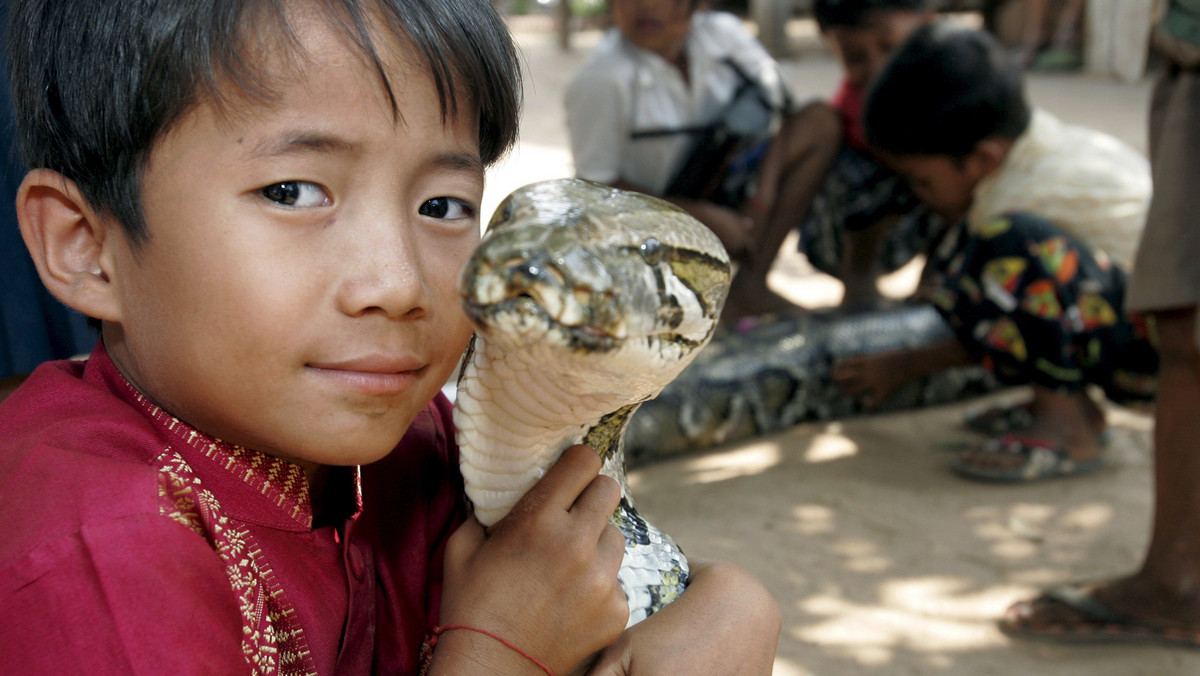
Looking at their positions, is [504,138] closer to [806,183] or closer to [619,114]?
[619,114]

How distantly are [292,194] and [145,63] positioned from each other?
0.24 m

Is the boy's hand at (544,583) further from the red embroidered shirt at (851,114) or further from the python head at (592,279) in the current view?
the red embroidered shirt at (851,114)

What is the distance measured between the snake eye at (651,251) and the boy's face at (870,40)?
13.2 feet

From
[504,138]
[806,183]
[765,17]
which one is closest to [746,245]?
[806,183]

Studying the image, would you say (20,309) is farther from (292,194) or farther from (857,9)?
(857,9)

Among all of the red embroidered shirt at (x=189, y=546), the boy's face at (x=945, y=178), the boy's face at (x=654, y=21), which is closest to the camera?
the red embroidered shirt at (x=189, y=546)

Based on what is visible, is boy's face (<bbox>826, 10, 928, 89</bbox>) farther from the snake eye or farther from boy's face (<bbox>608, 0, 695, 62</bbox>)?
the snake eye

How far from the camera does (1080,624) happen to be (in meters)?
2.45

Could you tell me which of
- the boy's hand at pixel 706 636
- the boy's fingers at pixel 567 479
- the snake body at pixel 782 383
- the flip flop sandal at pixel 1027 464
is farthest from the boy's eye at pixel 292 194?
the flip flop sandal at pixel 1027 464

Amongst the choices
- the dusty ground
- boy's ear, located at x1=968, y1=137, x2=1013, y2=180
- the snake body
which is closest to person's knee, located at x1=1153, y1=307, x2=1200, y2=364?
the dusty ground

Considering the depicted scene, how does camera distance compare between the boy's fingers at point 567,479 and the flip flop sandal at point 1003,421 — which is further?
the flip flop sandal at point 1003,421

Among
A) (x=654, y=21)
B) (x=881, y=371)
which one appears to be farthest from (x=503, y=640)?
(x=654, y=21)

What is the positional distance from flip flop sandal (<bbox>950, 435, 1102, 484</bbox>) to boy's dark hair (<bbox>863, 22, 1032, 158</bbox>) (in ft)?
4.12

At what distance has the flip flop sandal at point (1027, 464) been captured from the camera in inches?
134
